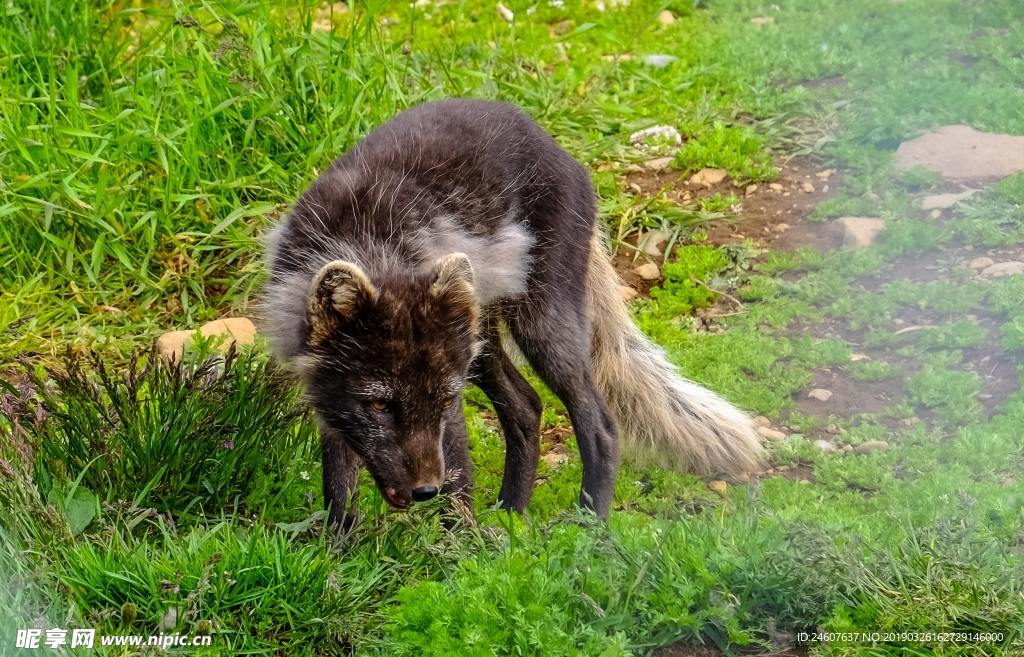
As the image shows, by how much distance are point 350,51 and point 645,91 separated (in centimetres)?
231

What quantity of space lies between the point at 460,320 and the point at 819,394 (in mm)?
2131

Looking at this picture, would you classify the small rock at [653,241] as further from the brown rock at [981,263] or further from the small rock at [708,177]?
the brown rock at [981,263]

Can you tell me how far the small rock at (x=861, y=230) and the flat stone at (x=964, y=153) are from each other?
1.65 feet

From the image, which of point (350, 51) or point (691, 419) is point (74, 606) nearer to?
point (691, 419)

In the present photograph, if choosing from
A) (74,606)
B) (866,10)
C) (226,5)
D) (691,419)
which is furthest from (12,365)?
(866,10)

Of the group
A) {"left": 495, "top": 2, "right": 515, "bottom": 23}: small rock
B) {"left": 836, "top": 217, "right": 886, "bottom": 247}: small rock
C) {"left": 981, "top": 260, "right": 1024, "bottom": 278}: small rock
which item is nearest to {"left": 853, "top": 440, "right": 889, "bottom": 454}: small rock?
{"left": 981, "top": 260, "right": 1024, "bottom": 278}: small rock

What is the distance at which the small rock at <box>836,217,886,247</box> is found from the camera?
6340mm

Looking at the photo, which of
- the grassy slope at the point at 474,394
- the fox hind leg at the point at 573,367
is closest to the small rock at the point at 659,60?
the grassy slope at the point at 474,394

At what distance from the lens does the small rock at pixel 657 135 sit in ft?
24.7

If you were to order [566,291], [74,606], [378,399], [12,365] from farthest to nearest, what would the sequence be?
1. [12,365]
2. [566,291]
3. [378,399]
4. [74,606]

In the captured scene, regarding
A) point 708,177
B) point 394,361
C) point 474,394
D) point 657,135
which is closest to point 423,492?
point 394,361

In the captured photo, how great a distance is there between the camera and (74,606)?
3.34 m

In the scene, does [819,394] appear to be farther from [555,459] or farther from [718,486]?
[555,459]

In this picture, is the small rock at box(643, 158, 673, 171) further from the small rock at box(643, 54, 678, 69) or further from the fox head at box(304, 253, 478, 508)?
the fox head at box(304, 253, 478, 508)
